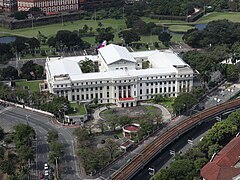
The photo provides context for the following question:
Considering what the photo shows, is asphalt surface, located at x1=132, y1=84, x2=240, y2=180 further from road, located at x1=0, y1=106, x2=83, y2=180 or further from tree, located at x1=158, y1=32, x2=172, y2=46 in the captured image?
tree, located at x1=158, y1=32, x2=172, y2=46

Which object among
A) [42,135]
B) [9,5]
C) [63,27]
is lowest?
[42,135]

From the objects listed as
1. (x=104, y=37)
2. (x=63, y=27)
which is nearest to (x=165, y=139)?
(x=104, y=37)

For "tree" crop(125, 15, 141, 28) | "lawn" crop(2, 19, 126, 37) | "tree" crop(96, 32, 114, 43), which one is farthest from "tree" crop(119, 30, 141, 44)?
"tree" crop(125, 15, 141, 28)

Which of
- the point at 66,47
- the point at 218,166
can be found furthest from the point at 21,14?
the point at 218,166

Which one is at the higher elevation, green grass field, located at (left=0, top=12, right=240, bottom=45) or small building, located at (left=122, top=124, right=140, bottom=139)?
green grass field, located at (left=0, top=12, right=240, bottom=45)

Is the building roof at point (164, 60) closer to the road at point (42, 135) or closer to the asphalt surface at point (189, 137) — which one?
the asphalt surface at point (189, 137)

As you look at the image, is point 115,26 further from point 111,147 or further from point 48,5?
point 111,147
